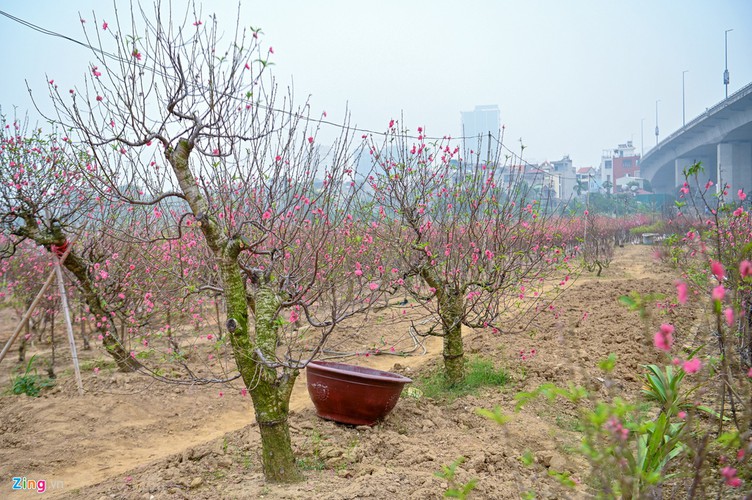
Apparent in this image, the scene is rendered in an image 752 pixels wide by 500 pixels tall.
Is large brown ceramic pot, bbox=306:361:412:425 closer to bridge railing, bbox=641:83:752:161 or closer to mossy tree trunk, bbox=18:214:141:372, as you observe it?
mossy tree trunk, bbox=18:214:141:372

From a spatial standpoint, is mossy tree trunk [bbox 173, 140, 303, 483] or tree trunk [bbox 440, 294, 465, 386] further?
tree trunk [bbox 440, 294, 465, 386]

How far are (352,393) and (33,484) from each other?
2.78 meters

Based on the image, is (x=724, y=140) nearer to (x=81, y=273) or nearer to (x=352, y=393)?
(x=352, y=393)

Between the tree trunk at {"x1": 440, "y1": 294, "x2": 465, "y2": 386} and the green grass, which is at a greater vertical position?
the tree trunk at {"x1": 440, "y1": 294, "x2": 465, "y2": 386}

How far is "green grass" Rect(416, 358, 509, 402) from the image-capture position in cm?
575

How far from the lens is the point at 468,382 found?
592cm

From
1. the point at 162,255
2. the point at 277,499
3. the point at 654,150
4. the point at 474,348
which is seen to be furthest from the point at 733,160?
the point at 277,499

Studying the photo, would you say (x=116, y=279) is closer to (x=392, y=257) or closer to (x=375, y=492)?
(x=392, y=257)

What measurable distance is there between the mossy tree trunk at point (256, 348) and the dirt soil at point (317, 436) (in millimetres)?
195

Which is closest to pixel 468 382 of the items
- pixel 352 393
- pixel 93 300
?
pixel 352 393

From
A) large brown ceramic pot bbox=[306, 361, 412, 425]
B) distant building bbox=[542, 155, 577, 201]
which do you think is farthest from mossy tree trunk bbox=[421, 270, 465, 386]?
distant building bbox=[542, 155, 577, 201]

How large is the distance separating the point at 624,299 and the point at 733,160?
33932mm

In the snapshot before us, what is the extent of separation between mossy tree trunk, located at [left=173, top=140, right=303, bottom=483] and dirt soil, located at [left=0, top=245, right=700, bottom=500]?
0.19m

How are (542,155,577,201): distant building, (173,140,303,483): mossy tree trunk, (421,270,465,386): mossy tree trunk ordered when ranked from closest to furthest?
1. (173,140,303,483): mossy tree trunk
2. (421,270,465,386): mossy tree trunk
3. (542,155,577,201): distant building
